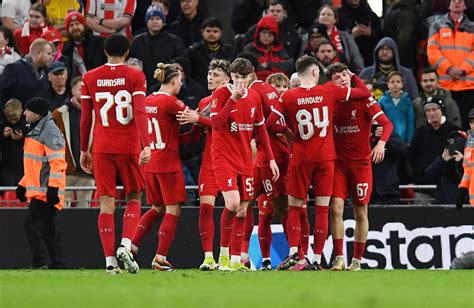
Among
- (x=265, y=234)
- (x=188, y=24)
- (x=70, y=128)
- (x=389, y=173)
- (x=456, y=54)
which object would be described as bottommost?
(x=265, y=234)

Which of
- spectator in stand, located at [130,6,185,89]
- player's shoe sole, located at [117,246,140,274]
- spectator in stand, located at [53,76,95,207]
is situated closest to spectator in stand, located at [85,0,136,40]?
spectator in stand, located at [130,6,185,89]

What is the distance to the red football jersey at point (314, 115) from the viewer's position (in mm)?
15562

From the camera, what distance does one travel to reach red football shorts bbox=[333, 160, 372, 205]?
1589 cm

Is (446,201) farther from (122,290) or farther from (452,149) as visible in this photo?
(122,290)

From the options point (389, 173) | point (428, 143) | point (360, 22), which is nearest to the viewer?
point (389, 173)

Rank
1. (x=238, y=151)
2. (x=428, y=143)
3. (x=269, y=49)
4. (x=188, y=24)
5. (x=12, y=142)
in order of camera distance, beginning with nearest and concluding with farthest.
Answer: (x=238, y=151) → (x=12, y=142) → (x=428, y=143) → (x=269, y=49) → (x=188, y=24)

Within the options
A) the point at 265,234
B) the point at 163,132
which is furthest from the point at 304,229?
the point at 163,132

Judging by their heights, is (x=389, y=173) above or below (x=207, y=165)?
below

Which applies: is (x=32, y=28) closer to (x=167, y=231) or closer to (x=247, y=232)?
(x=247, y=232)

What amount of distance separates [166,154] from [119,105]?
1574 mm

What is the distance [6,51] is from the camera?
Result: 20453mm

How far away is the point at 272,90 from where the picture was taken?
1606cm

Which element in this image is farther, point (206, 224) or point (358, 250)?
point (358, 250)

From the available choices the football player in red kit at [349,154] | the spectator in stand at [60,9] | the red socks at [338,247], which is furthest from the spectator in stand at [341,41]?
the red socks at [338,247]
